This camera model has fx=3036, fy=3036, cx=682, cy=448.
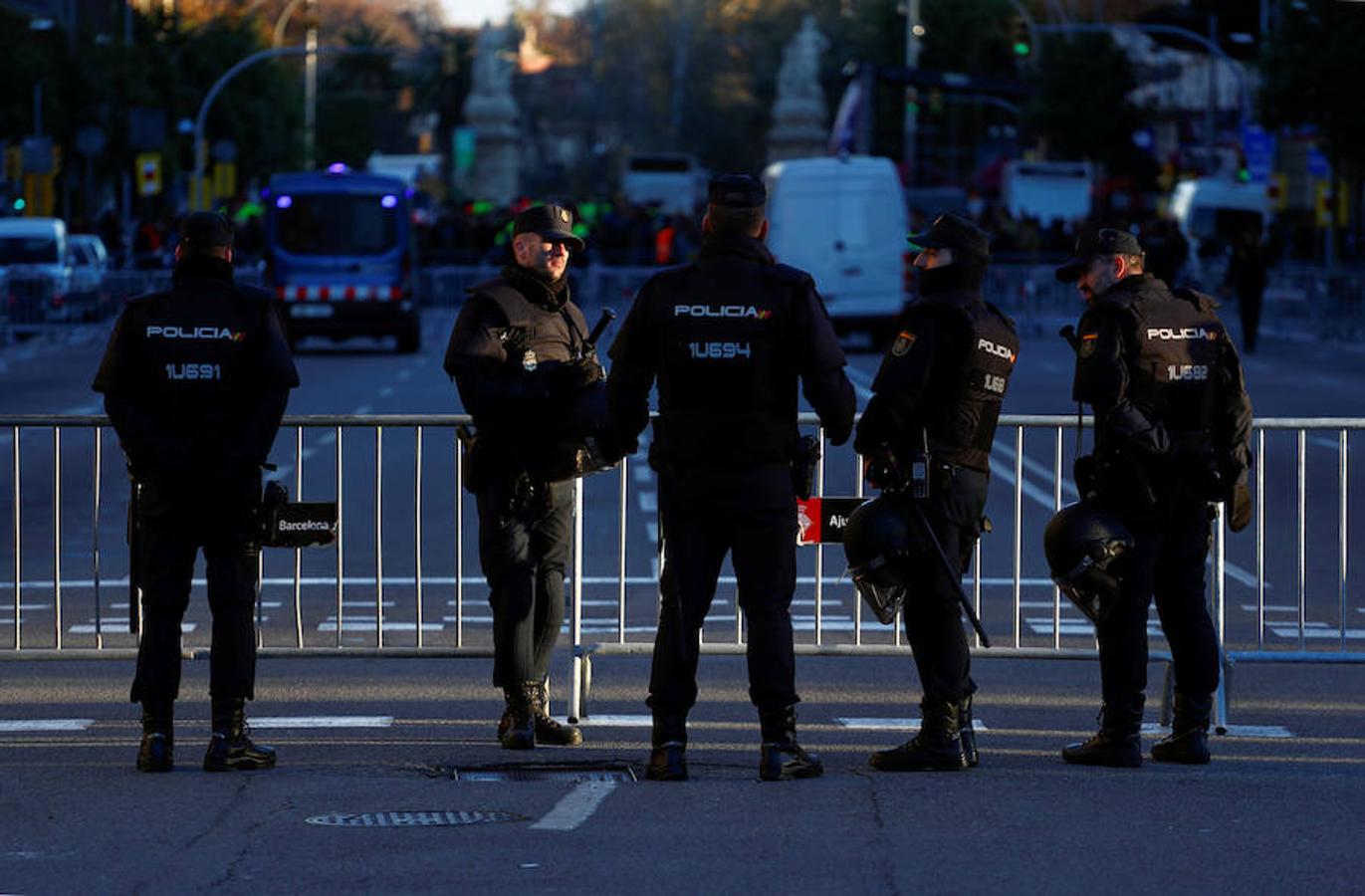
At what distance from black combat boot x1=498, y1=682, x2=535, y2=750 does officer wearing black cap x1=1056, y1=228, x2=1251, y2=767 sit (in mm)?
1726

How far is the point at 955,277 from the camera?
9164 mm

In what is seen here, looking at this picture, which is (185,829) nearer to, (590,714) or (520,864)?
(520,864)

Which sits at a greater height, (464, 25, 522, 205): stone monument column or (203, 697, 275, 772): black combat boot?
(464, 25, 522, 205): stone monument column

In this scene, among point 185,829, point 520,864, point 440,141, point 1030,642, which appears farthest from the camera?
point 440,141

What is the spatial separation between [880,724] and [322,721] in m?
1.94

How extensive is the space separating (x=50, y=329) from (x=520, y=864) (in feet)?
121

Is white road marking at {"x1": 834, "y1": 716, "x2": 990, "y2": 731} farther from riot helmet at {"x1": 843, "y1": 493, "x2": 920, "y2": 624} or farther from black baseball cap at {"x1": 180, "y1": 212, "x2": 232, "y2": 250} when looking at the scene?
black baseball cap at {"x1": 180, "y1": 212, "x2": 232, "y2": 250}

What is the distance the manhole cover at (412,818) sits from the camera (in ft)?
27.0

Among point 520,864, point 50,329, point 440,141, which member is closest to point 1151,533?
point 520,864

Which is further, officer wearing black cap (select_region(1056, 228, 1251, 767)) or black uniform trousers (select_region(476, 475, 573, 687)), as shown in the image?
black uniform trousers (select_region(476, 475, 573, 687))

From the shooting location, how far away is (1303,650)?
1101 cm

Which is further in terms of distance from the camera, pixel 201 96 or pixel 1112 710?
pixel 201 96

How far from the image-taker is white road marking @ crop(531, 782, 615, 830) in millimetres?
8195

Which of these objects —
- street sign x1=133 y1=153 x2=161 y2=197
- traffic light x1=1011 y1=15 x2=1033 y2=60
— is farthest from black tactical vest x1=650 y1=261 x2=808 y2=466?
traffic light x1=1011 y1=15 x2=1033 y2=60
